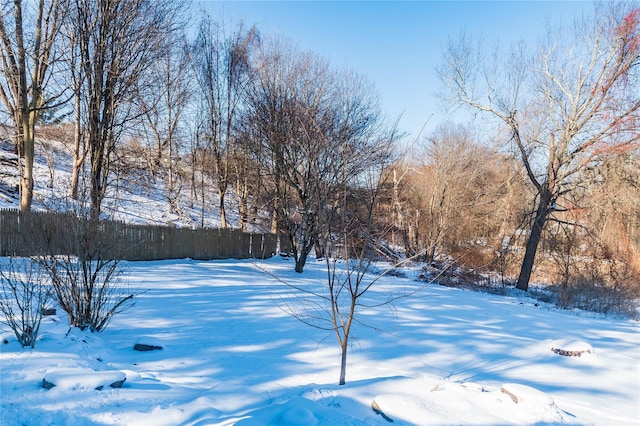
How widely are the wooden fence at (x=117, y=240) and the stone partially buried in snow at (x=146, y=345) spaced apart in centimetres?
127

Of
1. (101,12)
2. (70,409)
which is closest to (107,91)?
(101,12)

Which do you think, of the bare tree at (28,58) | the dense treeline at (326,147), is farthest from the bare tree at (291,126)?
the bare tree at (28,58)

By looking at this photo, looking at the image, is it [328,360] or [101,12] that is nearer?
[328,360]

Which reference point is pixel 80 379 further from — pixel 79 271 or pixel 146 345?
pixel 79 271

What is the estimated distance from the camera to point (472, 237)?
19750 mm

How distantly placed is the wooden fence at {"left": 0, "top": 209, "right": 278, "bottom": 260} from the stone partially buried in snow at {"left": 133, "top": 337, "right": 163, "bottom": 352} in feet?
4.17

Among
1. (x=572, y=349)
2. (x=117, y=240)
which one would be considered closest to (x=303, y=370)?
(x=117, y=240)

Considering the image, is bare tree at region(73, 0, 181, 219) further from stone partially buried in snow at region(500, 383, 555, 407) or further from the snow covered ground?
stone partially buried in snow at region(500, 383, 555, 407)

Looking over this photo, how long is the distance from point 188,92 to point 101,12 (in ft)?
40.6

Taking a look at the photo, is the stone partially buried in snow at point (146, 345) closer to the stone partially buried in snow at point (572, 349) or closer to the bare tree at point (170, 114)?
the stone partially buried in snow at point (572, 349)

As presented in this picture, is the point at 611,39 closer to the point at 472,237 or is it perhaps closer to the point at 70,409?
the point at 472,237

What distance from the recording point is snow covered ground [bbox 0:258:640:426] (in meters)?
2.56

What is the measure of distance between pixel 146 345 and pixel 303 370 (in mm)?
1774

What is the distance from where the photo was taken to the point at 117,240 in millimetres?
4809
